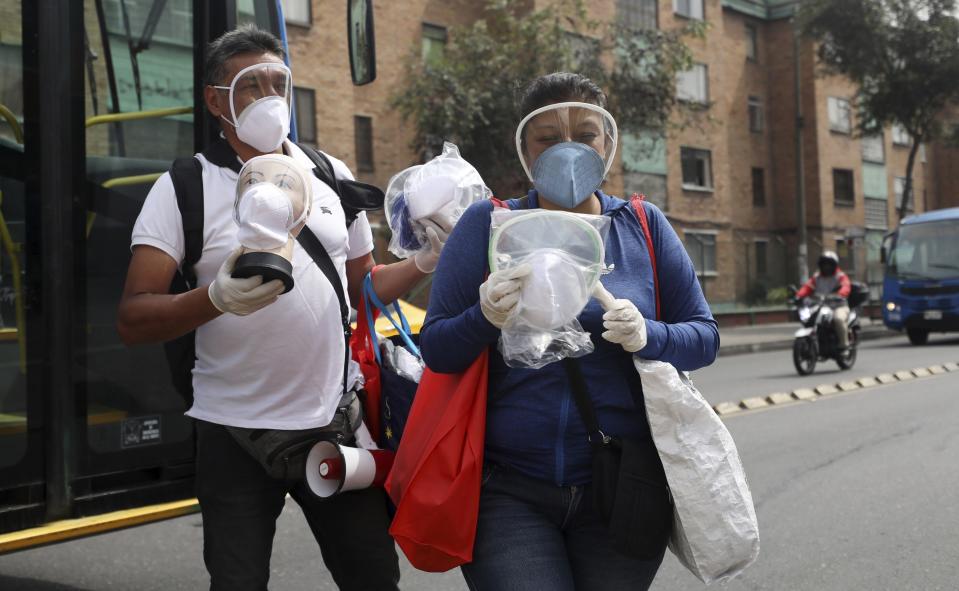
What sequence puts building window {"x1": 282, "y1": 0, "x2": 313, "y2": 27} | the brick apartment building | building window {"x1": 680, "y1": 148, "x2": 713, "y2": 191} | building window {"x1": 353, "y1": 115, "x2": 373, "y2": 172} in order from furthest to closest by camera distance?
building window {"x1": 680, "y1": 148, "x2": 713, "y2": 191} → the brick apartment building → building window {"x1": 353, "y1": 115, "x2": 373, "y2": 172} → building window {"x1": 282, "y1": 0, "x2": 313, "y2": 27}

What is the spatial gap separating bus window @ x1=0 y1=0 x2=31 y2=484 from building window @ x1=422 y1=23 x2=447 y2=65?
21.9m

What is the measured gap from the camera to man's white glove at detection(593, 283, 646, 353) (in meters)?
2.14

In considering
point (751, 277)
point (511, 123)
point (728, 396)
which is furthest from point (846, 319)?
point (751, 277)

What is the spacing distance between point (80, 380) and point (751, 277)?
112ft

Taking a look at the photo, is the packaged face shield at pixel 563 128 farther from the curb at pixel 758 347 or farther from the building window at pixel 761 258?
the building window at pixel 761 258

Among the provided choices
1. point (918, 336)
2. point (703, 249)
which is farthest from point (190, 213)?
point (703, 249)

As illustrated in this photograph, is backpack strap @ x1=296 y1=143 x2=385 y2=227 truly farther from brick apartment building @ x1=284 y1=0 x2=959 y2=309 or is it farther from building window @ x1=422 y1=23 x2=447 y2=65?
brick apartment building @ x1=284 y1=0 x2=959 y2=309

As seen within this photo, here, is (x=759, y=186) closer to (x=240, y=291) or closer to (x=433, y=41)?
(x=433, y=41)

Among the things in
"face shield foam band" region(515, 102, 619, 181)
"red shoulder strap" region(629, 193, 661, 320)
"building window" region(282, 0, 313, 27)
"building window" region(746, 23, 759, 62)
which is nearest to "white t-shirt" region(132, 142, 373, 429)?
"face shield foam band" region(515, 102, 619, 181)

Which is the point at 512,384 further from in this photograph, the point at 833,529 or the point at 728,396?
the point at 728,396

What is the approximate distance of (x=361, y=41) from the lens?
433 centimetres

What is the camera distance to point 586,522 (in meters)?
2.39

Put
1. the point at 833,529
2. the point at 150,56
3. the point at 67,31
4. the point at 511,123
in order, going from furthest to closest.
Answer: the point at 511,123
the point at 833,529
the point at 150,56
the point at 67,31

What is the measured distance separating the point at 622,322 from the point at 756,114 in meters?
38.0
